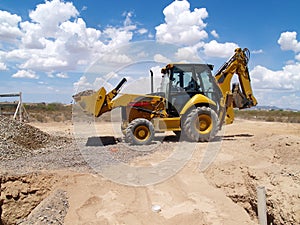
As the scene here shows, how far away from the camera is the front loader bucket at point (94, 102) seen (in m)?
9.02

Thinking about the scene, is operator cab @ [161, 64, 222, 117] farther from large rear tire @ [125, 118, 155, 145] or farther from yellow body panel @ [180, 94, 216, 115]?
large rear tire @ [125, 118, 155, 145]

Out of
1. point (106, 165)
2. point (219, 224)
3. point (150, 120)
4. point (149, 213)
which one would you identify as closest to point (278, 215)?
point (219, 224)

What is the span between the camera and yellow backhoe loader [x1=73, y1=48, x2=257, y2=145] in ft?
29.8

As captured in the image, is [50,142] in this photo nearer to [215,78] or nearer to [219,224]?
[215,78]

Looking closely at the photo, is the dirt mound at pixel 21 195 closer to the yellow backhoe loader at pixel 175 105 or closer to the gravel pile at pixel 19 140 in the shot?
the gravel pile at pixel 19 140

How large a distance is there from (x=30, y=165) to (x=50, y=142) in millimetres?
3634

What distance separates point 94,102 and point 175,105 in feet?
8.94

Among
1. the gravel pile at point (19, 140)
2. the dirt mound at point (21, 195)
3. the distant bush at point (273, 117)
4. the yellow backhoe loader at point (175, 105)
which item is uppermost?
the yellow backhoe loader at point (175, 105)

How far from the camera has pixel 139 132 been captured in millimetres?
9070

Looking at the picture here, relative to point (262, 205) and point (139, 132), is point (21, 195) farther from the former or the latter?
point (262, 205)

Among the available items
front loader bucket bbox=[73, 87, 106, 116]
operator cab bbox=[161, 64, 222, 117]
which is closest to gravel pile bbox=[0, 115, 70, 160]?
front loader bucket bbox=[73, 87, 106, 116]

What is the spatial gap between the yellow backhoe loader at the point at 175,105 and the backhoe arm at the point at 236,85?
0.14 m

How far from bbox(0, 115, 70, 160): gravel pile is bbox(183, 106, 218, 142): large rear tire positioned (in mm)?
4580

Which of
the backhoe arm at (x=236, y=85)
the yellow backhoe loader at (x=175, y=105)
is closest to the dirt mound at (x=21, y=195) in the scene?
the yellow backhoe loader at (x=175, y=105)
